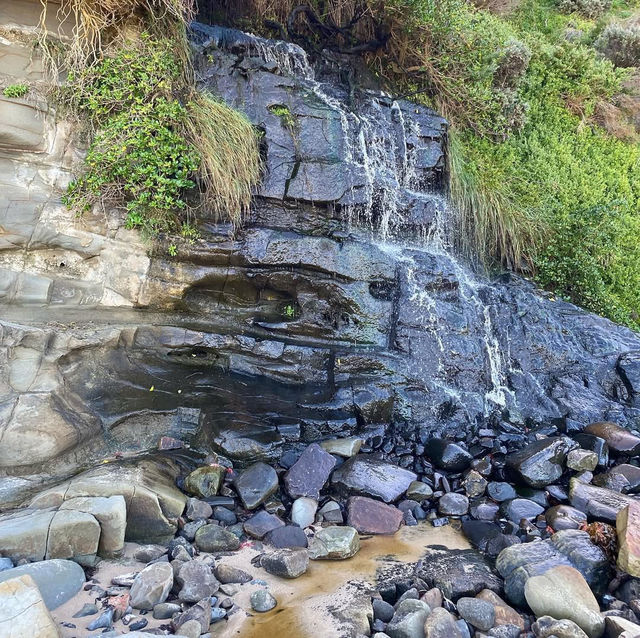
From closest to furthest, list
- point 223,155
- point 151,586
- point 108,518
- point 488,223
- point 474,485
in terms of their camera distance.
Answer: point 151,586 < point 108,518 < point 474,485 < point 223,155 < point 488,223

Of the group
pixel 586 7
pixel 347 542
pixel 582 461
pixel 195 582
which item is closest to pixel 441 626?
pixel 347 542

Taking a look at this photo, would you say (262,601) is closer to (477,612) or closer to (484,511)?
(477,612)

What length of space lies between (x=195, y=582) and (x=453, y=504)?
7.29ft

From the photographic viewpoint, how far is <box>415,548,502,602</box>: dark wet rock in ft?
10.4

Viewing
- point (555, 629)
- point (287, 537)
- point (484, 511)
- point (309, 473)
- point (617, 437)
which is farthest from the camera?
point (617, 437)

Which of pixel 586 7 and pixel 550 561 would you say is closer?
pixel 550 561

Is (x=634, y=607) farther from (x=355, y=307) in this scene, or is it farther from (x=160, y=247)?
(x=160, y=247)

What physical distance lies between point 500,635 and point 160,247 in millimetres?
4208

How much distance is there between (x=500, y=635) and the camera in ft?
9.24

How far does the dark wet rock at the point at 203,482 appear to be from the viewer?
4.21 metres

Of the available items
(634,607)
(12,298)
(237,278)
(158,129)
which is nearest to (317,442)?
(237,278)

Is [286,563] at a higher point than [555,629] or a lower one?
lower

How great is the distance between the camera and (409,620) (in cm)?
279

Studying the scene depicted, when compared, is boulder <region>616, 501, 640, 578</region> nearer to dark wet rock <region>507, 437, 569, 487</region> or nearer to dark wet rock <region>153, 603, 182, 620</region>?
dark wet rock <region>507, 437, 569, 487</region>
